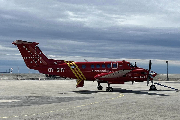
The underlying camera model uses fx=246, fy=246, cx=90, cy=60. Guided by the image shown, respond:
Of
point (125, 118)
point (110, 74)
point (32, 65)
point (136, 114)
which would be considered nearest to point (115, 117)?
point (125, 118)

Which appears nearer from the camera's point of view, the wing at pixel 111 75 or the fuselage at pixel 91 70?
the wing at pixel 111 75

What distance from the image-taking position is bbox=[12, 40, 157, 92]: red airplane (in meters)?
32.9

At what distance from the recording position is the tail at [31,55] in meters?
33.6

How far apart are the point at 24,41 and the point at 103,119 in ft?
79.0

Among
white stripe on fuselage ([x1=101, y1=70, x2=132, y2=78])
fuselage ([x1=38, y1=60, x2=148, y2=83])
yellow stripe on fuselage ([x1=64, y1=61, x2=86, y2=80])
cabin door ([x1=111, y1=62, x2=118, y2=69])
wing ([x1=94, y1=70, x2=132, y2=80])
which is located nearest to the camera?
white stripe on fuselage ([x1=101, y1=70, x2=132, y2=78])

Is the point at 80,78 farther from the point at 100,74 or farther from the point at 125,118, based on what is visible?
the point at 125,118

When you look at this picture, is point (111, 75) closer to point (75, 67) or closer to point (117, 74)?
point (117, 74)

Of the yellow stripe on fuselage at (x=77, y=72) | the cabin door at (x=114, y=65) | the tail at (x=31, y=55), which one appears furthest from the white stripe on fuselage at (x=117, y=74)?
the tail at (x=31, y=55)

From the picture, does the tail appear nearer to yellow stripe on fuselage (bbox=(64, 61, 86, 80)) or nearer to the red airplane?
the red airplane

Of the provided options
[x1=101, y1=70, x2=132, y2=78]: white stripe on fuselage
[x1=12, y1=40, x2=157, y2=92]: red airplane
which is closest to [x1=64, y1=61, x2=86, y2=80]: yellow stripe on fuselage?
[x1=12, y1=40, x2=157, y2=92]: red airplane

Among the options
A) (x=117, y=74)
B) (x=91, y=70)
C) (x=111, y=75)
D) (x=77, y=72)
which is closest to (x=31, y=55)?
(x=77, y=72)

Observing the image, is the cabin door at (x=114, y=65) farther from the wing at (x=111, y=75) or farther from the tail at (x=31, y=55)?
the tail at (x=31, y=55)

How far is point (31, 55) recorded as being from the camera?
1329 inches

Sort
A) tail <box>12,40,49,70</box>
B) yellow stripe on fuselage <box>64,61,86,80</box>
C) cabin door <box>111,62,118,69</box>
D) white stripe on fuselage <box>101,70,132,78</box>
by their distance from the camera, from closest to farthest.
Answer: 1. white stripe on fuselage <box>101,70,132,78</box>
2. cabin door <box>111,62,118,69</box>
3. yellow stripe on fuselage <box>64,61,86,80</box>
4. tail <box>12,40,49,70</box>
